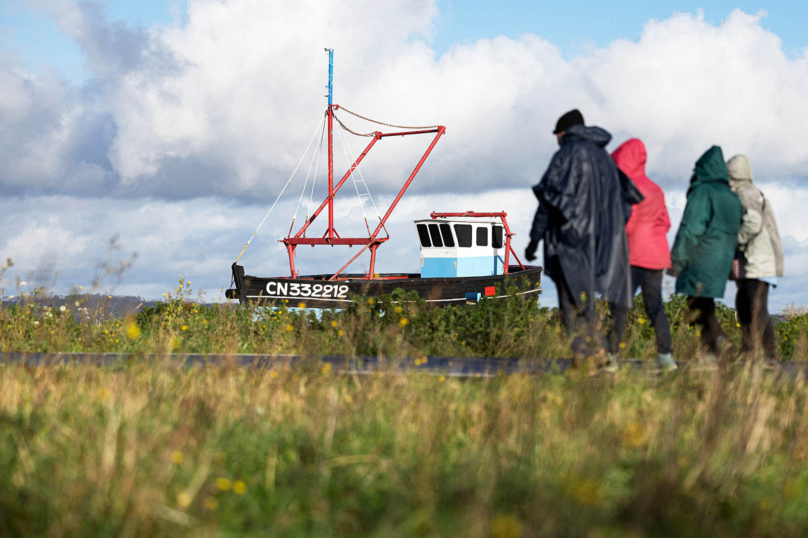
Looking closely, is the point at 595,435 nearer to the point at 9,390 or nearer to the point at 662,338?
the point at 662,338

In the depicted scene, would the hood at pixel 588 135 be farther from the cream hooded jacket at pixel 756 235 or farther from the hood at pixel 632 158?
the cream hooded jacket at pixel 756 235

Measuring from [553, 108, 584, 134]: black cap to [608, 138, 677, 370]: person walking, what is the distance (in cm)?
54

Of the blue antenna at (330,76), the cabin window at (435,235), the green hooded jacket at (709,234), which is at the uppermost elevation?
the blue antenna at (330,76)

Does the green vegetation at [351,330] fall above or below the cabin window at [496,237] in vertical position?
below

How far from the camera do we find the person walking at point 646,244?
5379 mm

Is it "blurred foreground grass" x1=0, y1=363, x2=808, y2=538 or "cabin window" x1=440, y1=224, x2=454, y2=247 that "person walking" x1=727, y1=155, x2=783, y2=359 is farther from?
"cabin window" x1=440, y1=224, x2=454, y2=247

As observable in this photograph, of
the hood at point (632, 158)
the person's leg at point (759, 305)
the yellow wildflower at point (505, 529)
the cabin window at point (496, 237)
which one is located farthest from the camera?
the cabin window at point (496, 237)

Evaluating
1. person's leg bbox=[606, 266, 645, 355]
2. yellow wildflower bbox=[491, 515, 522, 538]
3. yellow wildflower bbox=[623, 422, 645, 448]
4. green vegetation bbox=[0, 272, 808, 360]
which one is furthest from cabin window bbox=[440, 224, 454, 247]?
yellow wildflower bbox=[491, 515, 522, 538]

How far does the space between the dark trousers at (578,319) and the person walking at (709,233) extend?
1.10 m

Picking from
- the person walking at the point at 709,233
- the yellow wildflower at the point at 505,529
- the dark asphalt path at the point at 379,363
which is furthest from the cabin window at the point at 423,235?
the yellow wildflower at the point at 505,529

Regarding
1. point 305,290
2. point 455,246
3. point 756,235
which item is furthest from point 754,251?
point 455,246

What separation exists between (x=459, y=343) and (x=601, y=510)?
4.57m

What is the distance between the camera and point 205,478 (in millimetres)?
2777

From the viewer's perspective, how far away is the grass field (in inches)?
100.0
